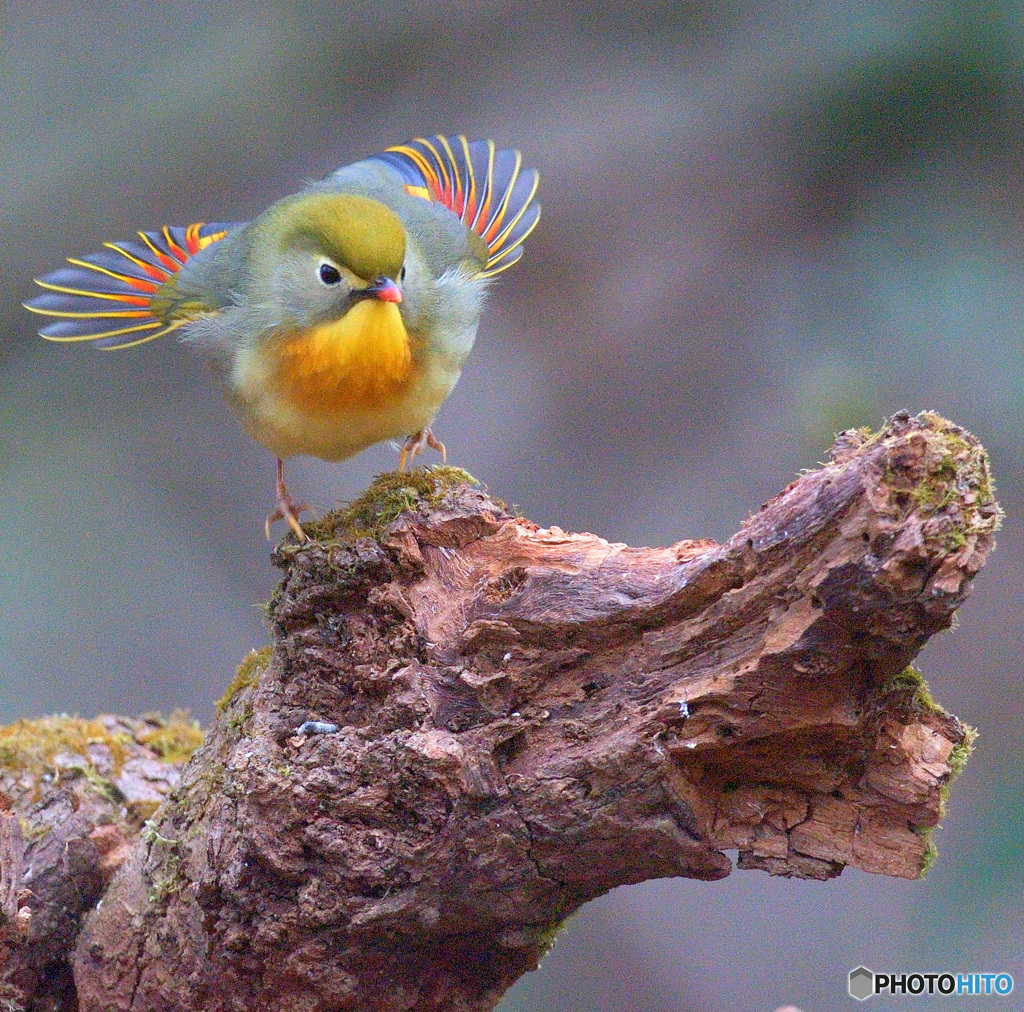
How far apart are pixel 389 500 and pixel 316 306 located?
23.0 inches

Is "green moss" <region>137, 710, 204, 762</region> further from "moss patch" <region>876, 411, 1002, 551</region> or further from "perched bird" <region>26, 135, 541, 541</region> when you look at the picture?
"moss patch" <region>876, 411, 1002, 551</region>

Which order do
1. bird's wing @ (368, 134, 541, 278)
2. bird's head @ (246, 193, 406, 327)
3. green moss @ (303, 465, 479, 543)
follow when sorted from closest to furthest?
green moss @ (303, 465, 479, 543)
bird's head @ (246, 193, 406, 327)
bird's wing @ (368, 134, 541, 278)

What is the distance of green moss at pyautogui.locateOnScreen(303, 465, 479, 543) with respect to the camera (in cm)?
259

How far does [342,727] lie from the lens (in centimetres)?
251

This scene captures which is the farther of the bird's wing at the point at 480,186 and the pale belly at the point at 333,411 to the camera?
the bird's wing at the point at 480,186

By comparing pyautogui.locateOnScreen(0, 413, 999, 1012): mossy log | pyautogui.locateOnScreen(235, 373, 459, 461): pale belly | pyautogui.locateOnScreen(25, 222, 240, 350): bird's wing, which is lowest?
pyautogui.locateOnScreen(0, 413, 999, 1012): mossy log

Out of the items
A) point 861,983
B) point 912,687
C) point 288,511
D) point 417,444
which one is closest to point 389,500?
point 288,511

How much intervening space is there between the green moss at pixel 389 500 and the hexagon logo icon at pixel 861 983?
8.79ft

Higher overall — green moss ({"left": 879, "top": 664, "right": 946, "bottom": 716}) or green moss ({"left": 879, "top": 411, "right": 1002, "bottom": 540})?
green moss ({"left": 879, "top": 411, "right": 1002, "bottom": 540})

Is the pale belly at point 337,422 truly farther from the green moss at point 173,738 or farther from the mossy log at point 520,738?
the green moss at point 173,738

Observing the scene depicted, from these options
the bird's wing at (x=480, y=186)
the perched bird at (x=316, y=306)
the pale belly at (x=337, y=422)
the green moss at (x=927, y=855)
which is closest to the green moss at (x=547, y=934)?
the green moss at (x=927, y=855)

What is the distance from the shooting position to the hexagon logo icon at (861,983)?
4.20m

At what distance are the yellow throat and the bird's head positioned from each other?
0.12ft
